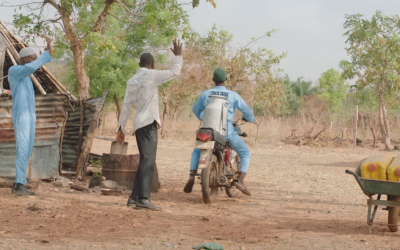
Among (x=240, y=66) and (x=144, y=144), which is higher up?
(x=240, y=66)

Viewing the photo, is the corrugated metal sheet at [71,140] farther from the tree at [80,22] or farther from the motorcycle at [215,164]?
the motorcycle at [215,164]

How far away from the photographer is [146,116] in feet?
19.6

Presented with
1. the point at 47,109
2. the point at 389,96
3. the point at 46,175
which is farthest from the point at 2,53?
the point at 389,96

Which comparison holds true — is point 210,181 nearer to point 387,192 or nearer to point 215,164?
point 215,164

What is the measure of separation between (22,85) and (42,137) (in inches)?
61.5

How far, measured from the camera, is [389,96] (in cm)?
2186

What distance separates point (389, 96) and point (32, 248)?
20.8 metres

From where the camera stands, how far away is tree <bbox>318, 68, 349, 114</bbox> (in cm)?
4916

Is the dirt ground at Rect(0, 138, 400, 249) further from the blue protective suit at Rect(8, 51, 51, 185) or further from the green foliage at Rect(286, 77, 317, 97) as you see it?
the green foliage at Rect(286, 77, 317, 97)

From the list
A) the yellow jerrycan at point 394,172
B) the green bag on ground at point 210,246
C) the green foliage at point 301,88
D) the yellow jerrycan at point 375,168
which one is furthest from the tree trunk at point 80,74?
the green foliage at point 301,88

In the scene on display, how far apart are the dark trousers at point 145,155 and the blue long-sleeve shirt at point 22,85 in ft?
5.80

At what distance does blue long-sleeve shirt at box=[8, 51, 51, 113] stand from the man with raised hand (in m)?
1.37

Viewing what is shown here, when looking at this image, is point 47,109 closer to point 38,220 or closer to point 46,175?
point 46,175

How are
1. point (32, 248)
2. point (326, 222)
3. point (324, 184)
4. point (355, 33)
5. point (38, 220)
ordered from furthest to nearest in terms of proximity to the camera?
Answer: 1. point (355, 33)
2. point (324, 184)
3. point (326, 222)
4. point (38, 220)
5. point (32, 248)
